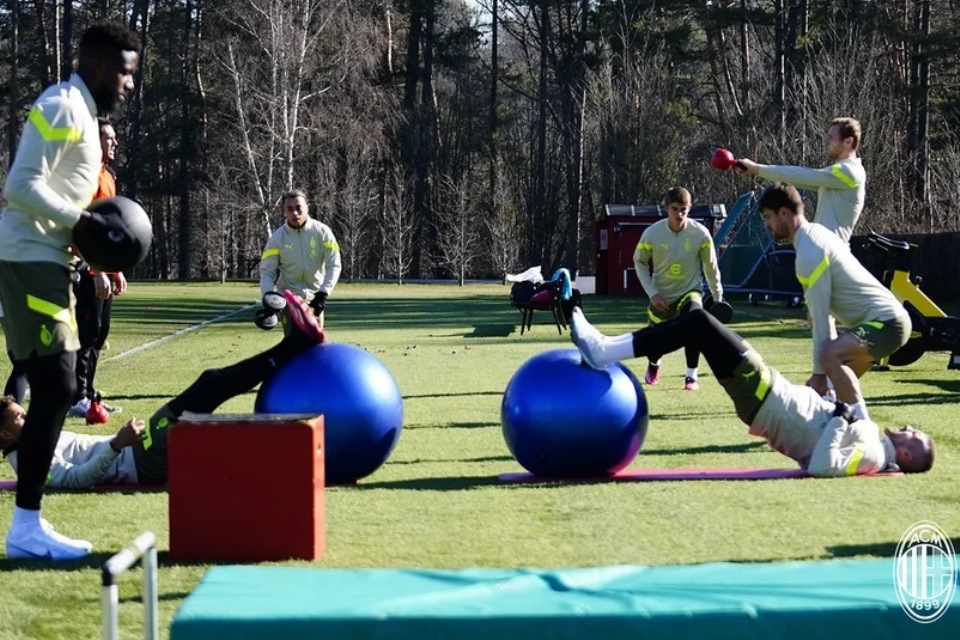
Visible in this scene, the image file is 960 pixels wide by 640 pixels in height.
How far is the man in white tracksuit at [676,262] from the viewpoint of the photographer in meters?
14.0

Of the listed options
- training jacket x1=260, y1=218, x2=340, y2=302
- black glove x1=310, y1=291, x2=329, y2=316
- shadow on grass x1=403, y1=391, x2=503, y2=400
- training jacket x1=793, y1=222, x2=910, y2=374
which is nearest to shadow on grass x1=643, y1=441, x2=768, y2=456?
training jacket x1=793, y1=222, x2=910, y2=374

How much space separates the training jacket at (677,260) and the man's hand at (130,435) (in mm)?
7125

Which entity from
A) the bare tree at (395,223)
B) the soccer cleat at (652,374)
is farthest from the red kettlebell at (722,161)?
the bare tree at (395,223)

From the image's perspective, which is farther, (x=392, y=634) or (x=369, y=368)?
(x=369, y=368)

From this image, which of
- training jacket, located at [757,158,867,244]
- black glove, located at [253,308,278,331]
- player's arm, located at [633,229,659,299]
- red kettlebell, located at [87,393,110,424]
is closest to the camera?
black glove, located at [253,308,278,331]

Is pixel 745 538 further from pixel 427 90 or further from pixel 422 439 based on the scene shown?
pixel 427 90

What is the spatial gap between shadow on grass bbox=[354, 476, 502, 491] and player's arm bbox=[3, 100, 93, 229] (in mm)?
2955

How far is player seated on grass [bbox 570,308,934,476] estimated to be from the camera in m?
8.58

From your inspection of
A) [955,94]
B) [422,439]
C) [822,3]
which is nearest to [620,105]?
[822,3]

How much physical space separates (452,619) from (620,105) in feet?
190

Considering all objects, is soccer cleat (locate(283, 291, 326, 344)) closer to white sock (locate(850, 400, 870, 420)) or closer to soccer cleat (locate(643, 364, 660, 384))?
white sock (locate(850, 400, 870, 420))

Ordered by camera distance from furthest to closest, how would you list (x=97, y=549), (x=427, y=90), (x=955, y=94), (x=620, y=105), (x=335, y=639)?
(x=427, y=90) → (x=620, y=105) → (x=955, y=94) → (x=97, y=549) → (x=335, y=639)

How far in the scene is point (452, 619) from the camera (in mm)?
4203

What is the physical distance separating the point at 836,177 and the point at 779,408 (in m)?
3.10
